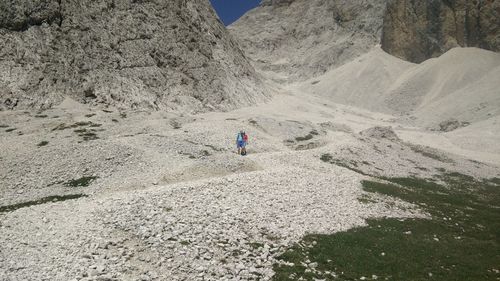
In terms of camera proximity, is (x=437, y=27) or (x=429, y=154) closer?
(x=429, y=154)

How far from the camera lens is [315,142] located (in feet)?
171

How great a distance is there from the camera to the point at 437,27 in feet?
460

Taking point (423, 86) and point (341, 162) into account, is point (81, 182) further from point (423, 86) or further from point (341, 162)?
point (423, 86)

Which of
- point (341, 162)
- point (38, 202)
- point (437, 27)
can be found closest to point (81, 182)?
point (38, 202)

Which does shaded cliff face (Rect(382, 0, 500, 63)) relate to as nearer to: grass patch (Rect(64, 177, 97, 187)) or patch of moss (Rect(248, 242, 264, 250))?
grass patch (Rect(64, 177, 97, 187))

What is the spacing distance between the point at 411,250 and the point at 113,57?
221 feet

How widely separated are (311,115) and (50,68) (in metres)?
58.9

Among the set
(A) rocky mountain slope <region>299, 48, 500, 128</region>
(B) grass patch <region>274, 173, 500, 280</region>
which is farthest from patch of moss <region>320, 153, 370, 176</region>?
(A) rocky mountain slope <region>299, 48, 500, 128</region>

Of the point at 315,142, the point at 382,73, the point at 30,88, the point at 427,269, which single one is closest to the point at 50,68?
the point at 30,88

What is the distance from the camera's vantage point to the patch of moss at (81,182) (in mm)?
31266

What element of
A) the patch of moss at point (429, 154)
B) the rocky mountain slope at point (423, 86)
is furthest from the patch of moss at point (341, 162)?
the rocky mountain slope at point (423, 86)

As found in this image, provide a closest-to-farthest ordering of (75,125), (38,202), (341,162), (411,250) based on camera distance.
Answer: (411,250) → (38,202) → (341,162) → (75,125)

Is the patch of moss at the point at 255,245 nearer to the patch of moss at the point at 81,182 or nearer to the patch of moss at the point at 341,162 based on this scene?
the patch of moss at the point at 81,182

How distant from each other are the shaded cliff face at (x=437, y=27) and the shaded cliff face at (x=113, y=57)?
8423 cm
